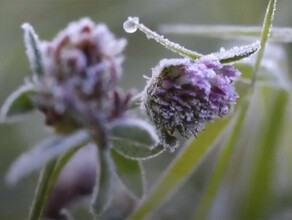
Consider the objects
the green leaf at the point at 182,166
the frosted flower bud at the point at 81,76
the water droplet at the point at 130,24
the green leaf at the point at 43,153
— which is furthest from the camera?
the green leaf at the point at 182,166

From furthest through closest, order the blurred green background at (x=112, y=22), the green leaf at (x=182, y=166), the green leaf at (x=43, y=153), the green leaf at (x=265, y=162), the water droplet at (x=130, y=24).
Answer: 1. the blurred green background at (x=112, y=22)
2. the green leaf at (x=265, y=162)
3. the green leaf at (x=182, y=166)
4. the water droplet at (x=130, y=24)
5. the green leaf at (x=43, y=153)

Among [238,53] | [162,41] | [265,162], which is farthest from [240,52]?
[265,162]

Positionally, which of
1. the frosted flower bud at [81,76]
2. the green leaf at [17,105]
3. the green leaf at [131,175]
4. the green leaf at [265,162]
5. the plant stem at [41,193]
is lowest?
the plant stem at [41,193]

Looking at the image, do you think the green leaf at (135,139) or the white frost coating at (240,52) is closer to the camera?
the white frost coating at (240,52)

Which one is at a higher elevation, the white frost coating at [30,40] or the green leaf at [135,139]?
the white frost coating at [30,40]

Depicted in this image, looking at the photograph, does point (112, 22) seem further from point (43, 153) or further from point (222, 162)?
point (43, 153)

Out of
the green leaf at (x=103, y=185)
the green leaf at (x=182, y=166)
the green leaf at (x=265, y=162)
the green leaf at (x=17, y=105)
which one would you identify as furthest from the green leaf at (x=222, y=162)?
the green leaf at (x=17, y=105)

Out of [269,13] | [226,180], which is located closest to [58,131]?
[269,13]

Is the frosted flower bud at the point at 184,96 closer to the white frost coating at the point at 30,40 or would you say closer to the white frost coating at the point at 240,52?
the white frost coating at the point at 240,52
